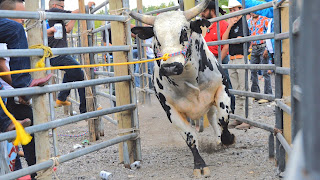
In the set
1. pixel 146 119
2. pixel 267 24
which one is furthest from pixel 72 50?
pixel 267 24

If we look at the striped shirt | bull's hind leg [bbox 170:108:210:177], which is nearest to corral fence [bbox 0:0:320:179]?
bull's hind leg [bbox 170:108:210:177]

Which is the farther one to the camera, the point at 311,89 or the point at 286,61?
the point at 286,61

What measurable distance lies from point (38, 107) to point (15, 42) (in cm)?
54

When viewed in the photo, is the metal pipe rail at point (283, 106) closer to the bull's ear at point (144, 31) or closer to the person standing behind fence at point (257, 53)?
the bull's ear at point (144, 31)

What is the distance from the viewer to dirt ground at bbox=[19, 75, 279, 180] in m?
3.76

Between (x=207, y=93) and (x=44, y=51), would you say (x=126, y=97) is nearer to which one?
(x=207, y=93)

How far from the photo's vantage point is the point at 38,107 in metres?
2.93

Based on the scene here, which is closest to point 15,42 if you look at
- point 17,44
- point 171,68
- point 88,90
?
point 17,44

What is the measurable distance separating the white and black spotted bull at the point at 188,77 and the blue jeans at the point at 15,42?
1.21m

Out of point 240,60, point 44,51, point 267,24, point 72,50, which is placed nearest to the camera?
point 44,51

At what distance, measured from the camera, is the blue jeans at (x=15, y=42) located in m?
2.92

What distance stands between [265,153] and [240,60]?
6.17 ft

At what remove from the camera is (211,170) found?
386 cm

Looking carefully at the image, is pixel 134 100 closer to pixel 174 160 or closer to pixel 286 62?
pixel 174 160
